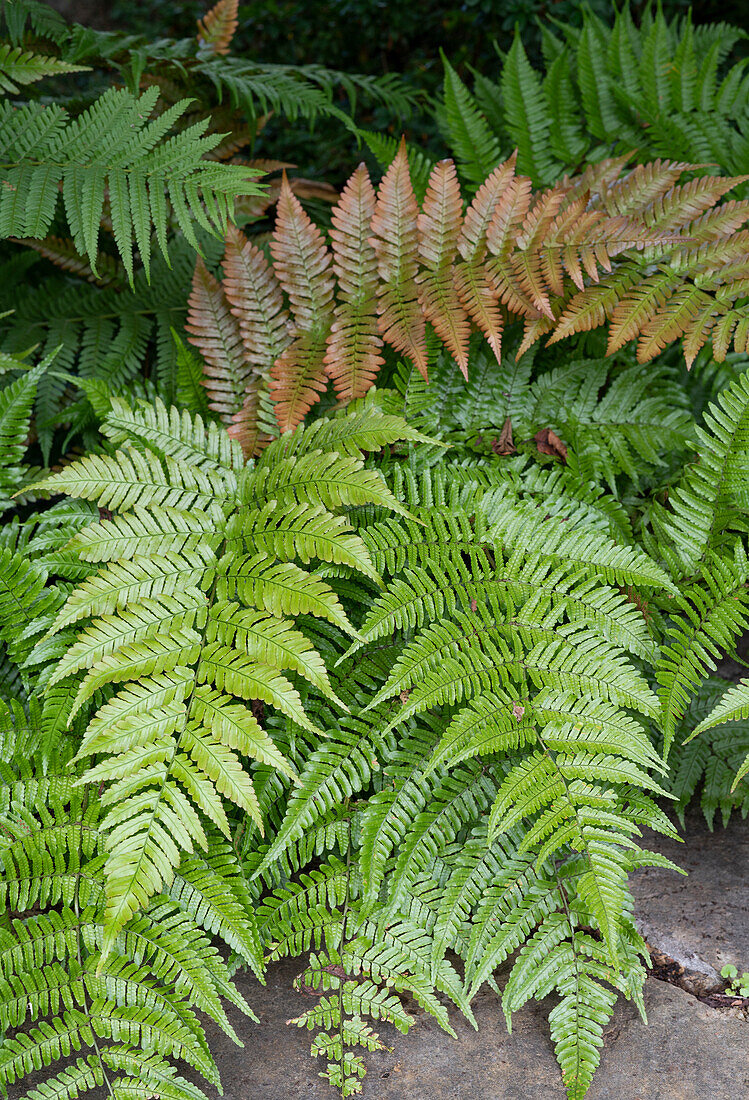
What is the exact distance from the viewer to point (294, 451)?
2.48 m

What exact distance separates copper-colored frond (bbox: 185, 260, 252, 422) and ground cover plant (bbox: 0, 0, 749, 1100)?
0.01m

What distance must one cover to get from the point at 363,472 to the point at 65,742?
1.19 meters

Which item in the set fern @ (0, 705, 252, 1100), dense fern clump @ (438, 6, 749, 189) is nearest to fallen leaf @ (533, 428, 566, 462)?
dense fern clump @ (438, 6, 749, 189)

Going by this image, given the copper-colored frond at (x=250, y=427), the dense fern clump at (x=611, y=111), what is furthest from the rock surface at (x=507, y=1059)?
the dense fern clump at (x=611, y=111)

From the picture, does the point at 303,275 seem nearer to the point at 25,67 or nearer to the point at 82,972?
the point at 25,67

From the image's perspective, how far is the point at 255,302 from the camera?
2842 mm

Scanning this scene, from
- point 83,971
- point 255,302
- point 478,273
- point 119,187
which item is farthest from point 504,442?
point 83,971

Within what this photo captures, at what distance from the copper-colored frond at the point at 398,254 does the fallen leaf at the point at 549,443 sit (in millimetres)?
600

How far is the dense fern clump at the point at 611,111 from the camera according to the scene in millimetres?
3412

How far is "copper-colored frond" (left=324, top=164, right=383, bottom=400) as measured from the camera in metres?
2.68

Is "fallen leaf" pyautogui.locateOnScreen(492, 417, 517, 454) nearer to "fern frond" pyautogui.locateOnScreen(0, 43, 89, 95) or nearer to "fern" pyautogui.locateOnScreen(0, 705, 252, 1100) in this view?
"fern" pyautogui.locateOnScreen(0, 705, 252, 1100)

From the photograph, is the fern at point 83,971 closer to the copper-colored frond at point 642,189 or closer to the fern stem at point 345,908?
the fern stem at point 345,908

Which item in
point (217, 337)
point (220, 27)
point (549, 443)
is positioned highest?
point (220, 27)

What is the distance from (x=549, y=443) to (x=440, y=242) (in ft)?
2.76
